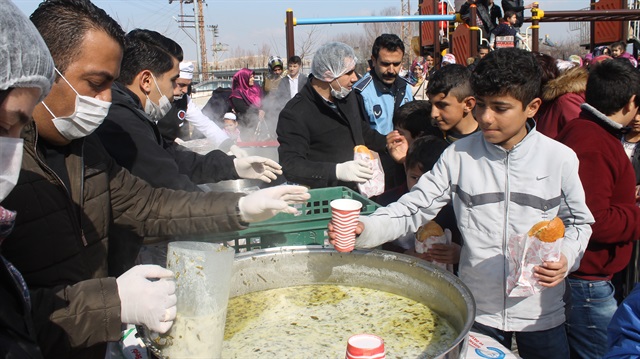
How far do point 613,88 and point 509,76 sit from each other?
3.12ft

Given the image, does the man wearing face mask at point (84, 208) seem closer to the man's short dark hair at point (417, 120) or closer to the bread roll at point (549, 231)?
the bread roll at point (549, 231)

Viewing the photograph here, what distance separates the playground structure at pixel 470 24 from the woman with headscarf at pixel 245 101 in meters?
1.83

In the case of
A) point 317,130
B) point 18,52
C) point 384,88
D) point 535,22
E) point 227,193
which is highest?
point 535,22

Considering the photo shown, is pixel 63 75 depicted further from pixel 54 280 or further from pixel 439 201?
pixel 439 201

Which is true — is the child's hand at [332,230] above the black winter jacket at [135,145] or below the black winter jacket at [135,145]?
below

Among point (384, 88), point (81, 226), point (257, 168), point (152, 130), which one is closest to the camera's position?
point (81, 226)

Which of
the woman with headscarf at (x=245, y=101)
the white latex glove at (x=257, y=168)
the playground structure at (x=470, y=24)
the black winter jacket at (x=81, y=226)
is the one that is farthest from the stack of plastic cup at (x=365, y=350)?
the woman with headscarf at (x=245, y=101)

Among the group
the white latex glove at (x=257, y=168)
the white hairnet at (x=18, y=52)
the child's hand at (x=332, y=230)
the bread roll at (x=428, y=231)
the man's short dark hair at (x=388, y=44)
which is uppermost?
the man's short dark hair at (x=388, y=44)

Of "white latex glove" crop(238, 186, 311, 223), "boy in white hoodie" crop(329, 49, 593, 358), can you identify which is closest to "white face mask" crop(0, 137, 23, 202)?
"white latex glove" crop(238, 186, 311, 223)

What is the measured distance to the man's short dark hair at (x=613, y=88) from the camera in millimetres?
2693

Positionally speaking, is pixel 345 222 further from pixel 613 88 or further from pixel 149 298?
pixel 613 88

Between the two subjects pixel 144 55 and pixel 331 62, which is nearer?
pixel 144 55

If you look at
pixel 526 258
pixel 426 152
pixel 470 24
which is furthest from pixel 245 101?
pixel 526 258

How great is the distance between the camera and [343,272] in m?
2.19
